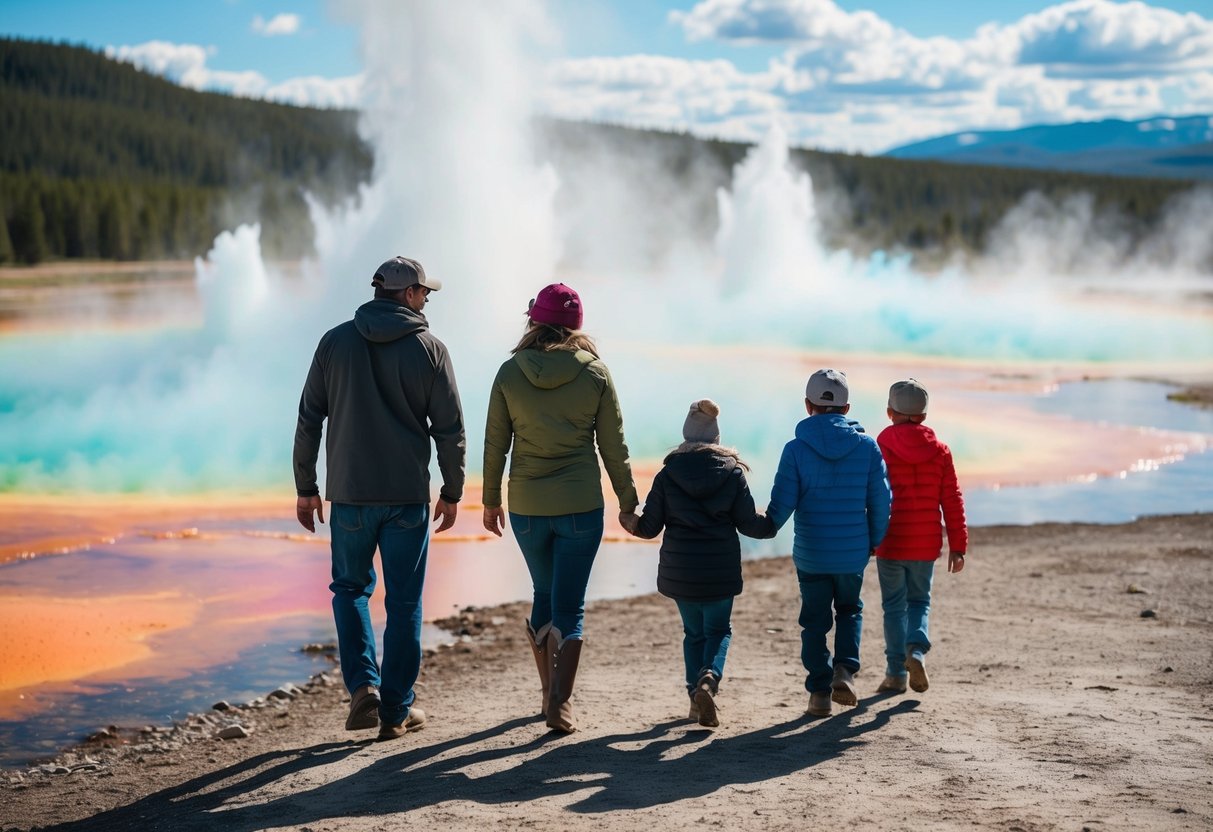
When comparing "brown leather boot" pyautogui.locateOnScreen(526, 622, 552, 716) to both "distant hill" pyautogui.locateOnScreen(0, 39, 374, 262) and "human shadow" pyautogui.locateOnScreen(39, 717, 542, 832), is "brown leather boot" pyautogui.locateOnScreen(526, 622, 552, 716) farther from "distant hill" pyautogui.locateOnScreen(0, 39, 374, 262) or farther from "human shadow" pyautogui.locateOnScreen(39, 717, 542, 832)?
"distant hill" pyautogui.locateOnScreen(0, 39, 374, 262)

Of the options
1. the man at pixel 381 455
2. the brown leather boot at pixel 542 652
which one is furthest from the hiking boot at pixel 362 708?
the brown leather boot at pixel 542 652

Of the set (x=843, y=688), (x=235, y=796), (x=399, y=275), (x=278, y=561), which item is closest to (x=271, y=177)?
(x=278, y=561)

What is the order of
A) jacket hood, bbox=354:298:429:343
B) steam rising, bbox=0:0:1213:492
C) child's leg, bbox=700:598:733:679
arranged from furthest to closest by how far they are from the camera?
steam rising, bbox=0:0:1213:492, child's leg, bbox=700:598:733:679, jacket hood, bbox=354:298:429:343

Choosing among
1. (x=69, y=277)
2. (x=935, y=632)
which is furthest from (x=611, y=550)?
(x=69, y=277)

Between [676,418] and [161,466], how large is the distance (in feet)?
23.2

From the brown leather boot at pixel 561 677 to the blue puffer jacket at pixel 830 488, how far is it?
102 centimetres

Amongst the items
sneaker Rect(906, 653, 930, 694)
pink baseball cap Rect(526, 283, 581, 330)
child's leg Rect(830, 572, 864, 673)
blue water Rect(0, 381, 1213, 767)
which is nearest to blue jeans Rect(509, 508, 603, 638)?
pink baseball cap Rect(526, 283, 581, 330)

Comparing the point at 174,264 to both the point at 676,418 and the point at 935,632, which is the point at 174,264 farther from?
the point at 935,632

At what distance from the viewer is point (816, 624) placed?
18.0 ft

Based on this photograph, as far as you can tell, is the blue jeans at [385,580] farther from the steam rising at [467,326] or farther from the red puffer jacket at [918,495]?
the steam rising at [467,326]

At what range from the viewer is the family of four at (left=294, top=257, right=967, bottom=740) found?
16.7ft

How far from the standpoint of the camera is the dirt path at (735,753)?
172 inches

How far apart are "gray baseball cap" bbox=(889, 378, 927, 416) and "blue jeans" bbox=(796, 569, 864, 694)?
0.83m

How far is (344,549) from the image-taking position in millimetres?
5121
